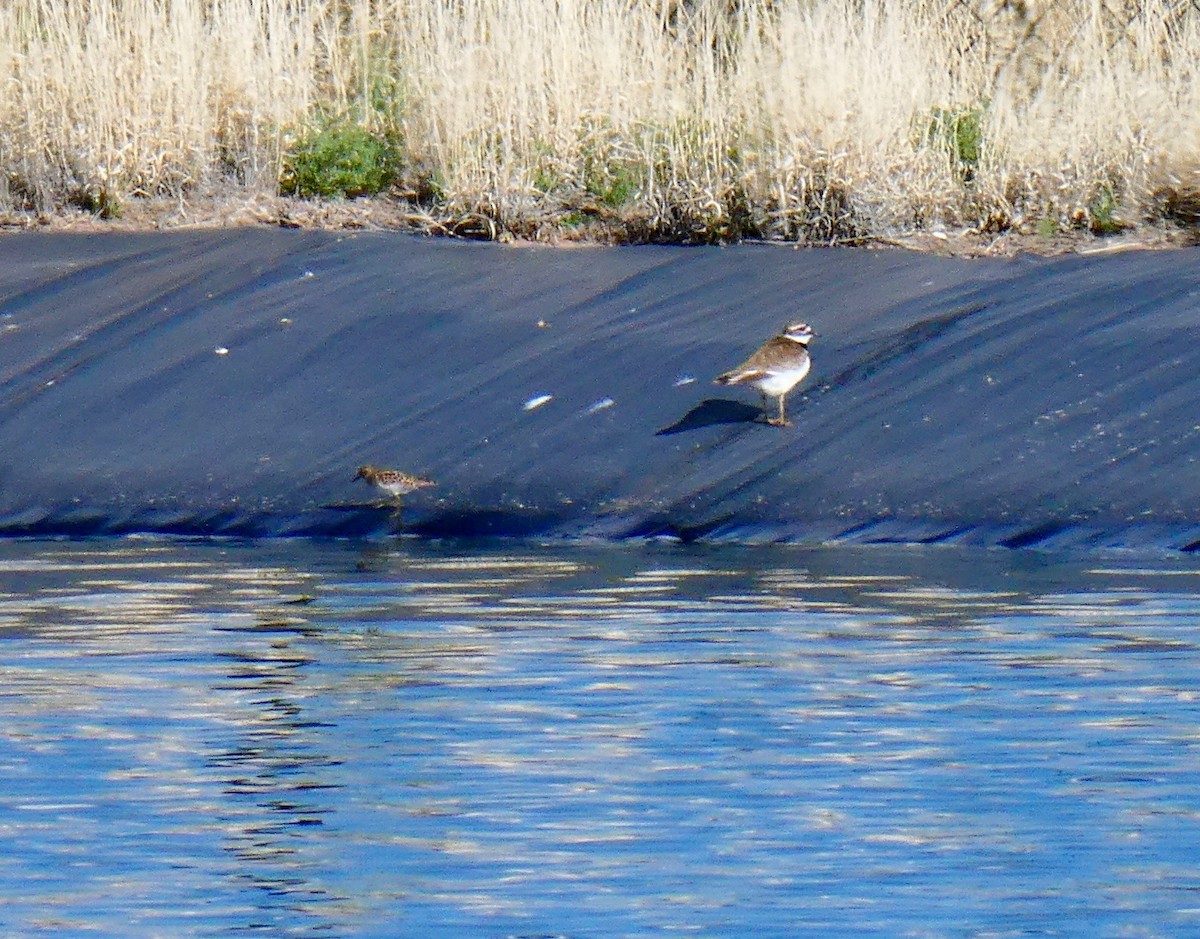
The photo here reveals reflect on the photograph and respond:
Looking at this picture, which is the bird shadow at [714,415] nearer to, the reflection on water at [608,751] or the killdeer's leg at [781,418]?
the killdeer's leg at [781,418]

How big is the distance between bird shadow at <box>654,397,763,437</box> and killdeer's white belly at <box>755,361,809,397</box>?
36 cm

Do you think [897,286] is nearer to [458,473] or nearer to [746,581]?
[458,473]

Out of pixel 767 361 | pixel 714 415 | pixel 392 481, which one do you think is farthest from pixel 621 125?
pixel 392 481

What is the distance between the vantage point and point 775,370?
1171cm

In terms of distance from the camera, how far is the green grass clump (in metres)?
16.6

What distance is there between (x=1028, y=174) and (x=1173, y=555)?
16.9ft

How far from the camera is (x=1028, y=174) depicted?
15281mm

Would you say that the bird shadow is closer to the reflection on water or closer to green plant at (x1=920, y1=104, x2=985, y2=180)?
the reflection on water

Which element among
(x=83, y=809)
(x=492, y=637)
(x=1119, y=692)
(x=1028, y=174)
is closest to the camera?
(x=83, y=809)

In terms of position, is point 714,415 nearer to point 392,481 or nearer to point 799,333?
point 799,333

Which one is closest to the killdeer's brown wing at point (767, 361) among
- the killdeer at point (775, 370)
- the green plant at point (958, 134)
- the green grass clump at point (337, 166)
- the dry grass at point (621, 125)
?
the killdeer at point (775, 370)

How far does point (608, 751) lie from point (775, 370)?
192 inches

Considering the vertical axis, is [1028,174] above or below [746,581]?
A: above

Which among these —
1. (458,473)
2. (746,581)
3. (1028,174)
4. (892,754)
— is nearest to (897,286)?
(1028,174)
